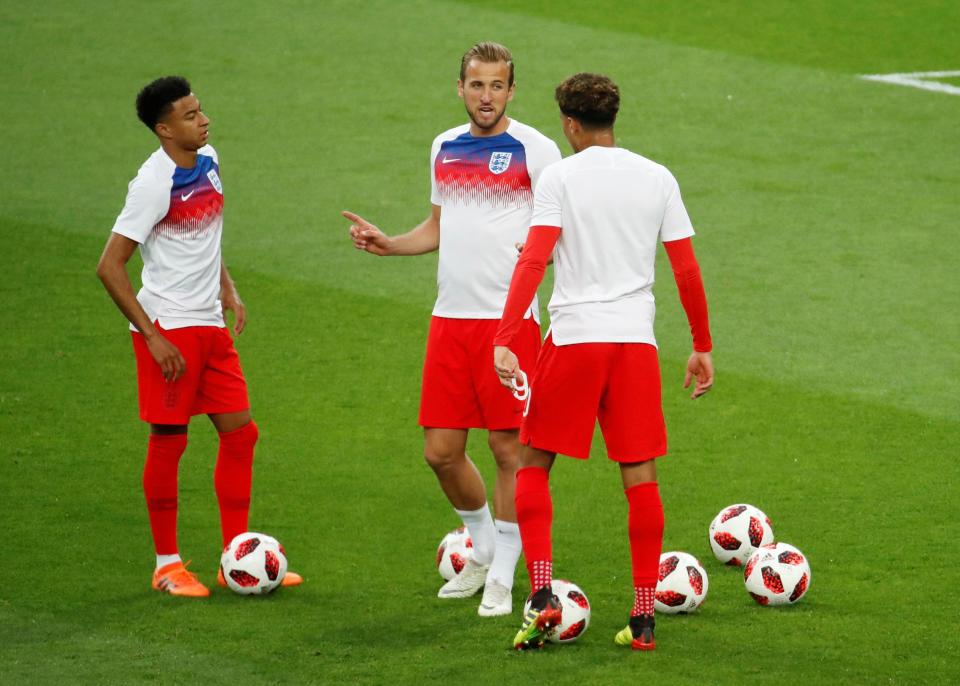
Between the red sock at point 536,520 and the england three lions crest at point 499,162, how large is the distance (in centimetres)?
130

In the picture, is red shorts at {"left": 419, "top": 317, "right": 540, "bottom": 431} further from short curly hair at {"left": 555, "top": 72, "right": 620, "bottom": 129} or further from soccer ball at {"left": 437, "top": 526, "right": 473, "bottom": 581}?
short curly hair at {"left": 555, "top": 72, "right": 620, "bottom": 129}

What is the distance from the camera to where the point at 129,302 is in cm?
652

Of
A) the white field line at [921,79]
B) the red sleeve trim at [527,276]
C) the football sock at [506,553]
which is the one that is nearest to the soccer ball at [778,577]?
the football sock at [506,553]

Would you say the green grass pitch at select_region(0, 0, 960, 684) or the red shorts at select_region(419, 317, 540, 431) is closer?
the green grass pitch at select_region(0, 0, 960, 684)

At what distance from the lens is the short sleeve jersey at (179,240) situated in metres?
6.64

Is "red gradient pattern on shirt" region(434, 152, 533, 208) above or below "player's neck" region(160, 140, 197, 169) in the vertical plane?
below

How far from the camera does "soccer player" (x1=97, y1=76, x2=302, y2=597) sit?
21.6 ft

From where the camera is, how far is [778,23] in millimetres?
19172

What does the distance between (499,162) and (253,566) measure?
1971 millimetres

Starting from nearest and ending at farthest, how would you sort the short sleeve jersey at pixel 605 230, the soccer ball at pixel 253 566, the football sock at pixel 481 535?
the short sleeve jersey at pixel 605 230 → the soccer ball at pixel 253 566 → the football sock at pixel 481 535

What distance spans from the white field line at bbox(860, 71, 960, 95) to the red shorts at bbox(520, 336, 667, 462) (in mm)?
12064

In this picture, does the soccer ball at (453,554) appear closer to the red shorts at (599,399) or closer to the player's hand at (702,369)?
the red shorts at (599,399)

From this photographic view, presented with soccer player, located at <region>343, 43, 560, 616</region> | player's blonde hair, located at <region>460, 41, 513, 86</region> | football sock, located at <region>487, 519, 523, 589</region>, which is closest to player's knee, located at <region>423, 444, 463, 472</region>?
soccer player, located at <region>343, 43, 560, 616</region>

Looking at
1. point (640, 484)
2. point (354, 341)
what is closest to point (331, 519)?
point (640, 484)
